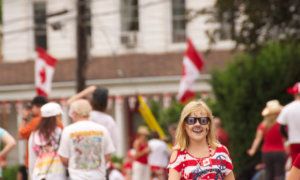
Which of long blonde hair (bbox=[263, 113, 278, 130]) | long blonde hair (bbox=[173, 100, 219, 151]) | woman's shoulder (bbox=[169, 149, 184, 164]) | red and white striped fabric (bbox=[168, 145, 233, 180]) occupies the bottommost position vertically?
long blonde hair (bbox=[263, 113, 278, 130])

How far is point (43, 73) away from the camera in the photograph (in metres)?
11.7

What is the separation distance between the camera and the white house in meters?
20.5

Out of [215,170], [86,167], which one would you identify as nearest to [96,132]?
[86,167]

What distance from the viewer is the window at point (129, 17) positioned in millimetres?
21984

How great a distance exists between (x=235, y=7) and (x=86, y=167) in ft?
23.2

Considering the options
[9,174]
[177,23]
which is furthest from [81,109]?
[177,23]

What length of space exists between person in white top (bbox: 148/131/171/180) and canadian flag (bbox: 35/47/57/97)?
8.88 ft

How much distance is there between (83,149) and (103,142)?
258mm

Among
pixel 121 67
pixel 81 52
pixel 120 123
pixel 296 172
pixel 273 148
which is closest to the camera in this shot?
pixel 296 172

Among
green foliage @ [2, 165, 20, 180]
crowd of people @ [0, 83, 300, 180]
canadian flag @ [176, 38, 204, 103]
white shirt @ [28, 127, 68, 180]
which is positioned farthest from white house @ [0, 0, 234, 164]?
white shirt @ [28, 127, 68, 180]

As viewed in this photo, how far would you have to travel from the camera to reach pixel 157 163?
11.6 metres

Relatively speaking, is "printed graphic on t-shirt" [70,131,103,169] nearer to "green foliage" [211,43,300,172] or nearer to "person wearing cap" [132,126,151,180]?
"person wearing cap" [132,126,151,180]

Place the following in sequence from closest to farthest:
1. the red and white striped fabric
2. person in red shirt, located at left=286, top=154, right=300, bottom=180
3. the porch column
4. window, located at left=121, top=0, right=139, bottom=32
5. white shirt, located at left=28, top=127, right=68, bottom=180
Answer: person in red shirt, located at left=286, top=154, right=300, bottom=180 → the red and white striped fabric → white shirt, located at left=28, top=127, right=68, bottom=180 → the porch column → window, located at left=121, top=0, right=139, bottom=32

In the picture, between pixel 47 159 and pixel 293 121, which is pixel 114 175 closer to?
pixel 293 121
